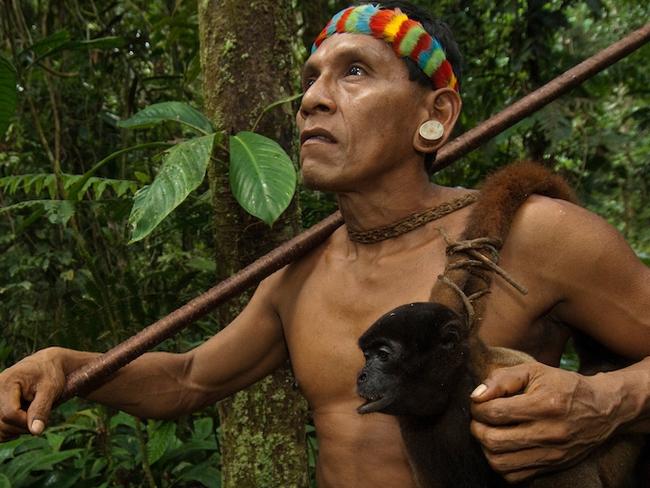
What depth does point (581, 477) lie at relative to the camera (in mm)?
1544

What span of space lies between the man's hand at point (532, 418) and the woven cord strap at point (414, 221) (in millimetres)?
569

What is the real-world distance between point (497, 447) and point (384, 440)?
45cm

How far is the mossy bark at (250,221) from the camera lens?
259cm

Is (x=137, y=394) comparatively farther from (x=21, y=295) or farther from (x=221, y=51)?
(x=21, y=295)

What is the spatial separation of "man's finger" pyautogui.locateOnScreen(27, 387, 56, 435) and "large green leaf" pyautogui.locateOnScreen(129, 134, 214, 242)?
18.6 inches

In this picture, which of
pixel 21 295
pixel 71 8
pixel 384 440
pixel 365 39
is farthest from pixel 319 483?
pixel 71 8

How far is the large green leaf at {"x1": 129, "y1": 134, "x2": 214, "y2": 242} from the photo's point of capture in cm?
211

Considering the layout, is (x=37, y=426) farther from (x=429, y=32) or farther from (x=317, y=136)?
(x=429, y=32)

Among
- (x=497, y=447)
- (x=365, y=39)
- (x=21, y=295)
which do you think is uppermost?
(x=365, y=39)

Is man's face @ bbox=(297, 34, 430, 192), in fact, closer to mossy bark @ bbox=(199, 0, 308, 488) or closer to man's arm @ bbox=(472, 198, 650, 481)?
man's arm @ bbox=(472, 198, 650, 481)

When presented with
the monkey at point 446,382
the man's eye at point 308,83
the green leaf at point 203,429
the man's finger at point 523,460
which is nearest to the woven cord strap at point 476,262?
the monkey at point 446,382

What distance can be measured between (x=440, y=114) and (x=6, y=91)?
6.53ft

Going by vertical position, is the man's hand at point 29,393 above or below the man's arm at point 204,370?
above

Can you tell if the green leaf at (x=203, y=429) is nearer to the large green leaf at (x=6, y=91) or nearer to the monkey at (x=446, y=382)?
the large green leaf at (x=6, y=91)
